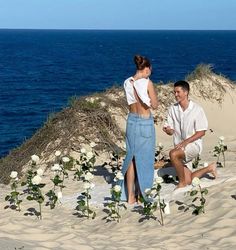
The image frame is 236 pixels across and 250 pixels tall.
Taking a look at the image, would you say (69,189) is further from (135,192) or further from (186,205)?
(186,205)

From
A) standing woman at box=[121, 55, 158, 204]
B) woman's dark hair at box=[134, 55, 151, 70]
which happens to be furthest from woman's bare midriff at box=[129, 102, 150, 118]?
woman's dark hair at box=[134, 55, 151, 70]

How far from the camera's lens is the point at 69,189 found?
8.88m

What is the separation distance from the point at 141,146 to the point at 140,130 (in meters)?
0.22

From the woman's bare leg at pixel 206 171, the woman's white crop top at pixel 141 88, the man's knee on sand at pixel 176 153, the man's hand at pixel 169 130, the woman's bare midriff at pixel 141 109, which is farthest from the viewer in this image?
the woman's bare leg at pixel 206 171

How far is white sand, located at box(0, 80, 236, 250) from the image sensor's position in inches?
238

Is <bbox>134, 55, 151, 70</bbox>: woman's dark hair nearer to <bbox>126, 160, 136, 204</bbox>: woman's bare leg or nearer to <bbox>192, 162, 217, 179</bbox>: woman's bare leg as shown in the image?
<bbox>126, 160, 136, 204</bbox>: woman's bare leg

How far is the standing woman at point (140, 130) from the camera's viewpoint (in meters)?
7.30

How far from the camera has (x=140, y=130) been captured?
744 centimetres

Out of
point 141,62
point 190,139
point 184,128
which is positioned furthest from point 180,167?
point 141,62

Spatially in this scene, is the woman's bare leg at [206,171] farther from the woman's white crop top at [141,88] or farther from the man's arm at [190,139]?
the woman's white crop top at [141,88]

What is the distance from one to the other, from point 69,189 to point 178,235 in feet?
9.77

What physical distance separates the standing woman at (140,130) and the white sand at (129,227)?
408mm

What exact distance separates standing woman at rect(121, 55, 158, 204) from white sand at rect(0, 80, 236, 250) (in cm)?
41

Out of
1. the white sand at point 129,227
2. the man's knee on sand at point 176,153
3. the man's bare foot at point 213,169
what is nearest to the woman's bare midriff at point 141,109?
the man's knee on sand at point 176,153
